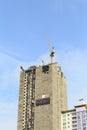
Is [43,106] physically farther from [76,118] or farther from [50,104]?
[76,118]

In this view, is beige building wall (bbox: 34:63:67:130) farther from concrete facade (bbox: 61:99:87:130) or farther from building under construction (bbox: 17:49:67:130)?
concrete facade (bbox: 61:99:87:130)

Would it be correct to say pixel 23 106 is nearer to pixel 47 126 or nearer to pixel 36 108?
pixel 36 108

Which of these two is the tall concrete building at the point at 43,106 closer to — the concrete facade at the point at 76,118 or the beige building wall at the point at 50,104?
the beige building wall at the point at 50,104

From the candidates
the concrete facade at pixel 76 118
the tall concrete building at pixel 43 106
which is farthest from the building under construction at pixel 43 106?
the concrete facade at pixel 76 118

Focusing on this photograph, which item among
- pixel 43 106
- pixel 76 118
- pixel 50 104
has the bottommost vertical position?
pixel 76 118

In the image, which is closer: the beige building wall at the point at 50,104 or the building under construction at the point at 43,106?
the beige building wall at the point at 50,104

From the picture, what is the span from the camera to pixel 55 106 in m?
189

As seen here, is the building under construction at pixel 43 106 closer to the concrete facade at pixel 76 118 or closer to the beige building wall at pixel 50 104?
the beige building wall at pixel 50 104

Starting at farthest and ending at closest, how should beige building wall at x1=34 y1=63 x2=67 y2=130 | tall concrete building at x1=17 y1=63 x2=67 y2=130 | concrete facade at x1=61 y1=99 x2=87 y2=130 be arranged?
1. tall concrete building at x1=17 y1=63 x2=67 y2=130
2. beige building wall at x1=34 y1=63 x2=67 y2=130
3. concrete facade at x1=61 y1=99 x2=87 y2=130

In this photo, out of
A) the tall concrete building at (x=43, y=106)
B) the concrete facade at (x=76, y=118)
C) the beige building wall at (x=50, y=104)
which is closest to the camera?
the concrete facade at (x=76, y=118)

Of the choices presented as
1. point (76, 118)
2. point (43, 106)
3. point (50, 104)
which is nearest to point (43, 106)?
point (43, 106)

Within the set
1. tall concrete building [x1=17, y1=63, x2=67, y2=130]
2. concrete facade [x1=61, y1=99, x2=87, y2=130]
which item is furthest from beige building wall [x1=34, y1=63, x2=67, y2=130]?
concrete facade [x1=61, y1=99, x2=87, y2=130]

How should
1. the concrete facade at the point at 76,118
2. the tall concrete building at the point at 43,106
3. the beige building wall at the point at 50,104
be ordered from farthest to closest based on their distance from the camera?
the tall concrete building at the point at 43,106 < the beige building wall at the point at 50,104 < the concrete facade at the point at 76,118

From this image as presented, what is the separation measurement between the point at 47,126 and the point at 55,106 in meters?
14.8
